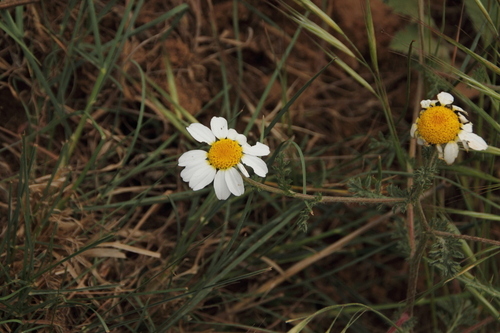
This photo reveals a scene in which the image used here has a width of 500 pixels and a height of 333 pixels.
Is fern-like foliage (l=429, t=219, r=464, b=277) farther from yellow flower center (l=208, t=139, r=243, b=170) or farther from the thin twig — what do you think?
the thin twig

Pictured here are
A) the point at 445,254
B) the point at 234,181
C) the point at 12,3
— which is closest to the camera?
the point at 234,181

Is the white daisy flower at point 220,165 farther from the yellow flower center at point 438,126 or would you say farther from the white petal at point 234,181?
the yellow flower center at point 438,126

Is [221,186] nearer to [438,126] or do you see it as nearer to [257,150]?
[257,150]

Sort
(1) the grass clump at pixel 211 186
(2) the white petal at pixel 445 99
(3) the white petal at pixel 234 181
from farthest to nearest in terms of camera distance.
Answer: (1) the grass clump at pixel 211 186 < (2) the white petal at pixel 445 99 < (3) the white petal at pixel 234 181

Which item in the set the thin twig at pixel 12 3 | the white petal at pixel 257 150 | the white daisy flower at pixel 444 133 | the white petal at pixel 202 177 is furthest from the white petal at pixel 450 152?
the thin twig at pixel 12 3

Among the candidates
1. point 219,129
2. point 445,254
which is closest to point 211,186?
point 219,129

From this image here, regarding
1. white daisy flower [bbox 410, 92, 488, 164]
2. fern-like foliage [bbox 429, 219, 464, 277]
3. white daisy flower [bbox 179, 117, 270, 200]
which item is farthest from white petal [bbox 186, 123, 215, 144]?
fern-like foliage [bbox 429, 219, 464, 277]
